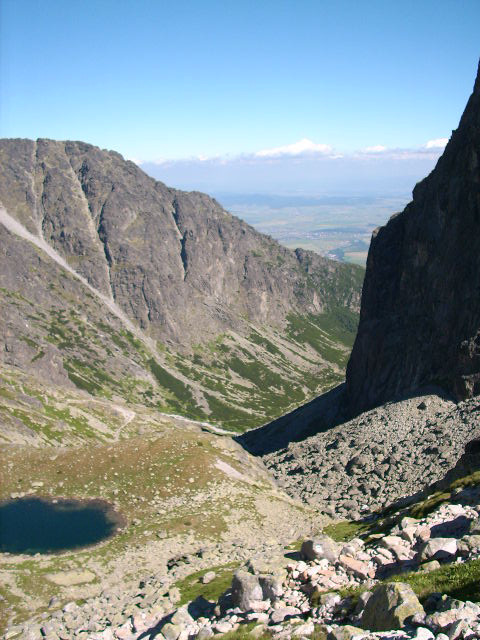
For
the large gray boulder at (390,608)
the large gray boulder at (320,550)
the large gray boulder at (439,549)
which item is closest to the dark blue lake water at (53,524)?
the large gray boulder at (320,550)

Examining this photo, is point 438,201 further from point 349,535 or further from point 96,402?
point 96,402

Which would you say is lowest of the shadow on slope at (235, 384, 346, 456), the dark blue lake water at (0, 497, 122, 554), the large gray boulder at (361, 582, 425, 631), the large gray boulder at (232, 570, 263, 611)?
the shadow on slope at (235, 384, 346, 456)

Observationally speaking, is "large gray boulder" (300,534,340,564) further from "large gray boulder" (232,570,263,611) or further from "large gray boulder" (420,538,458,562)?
"large gray boulder" (420,538,458,562)

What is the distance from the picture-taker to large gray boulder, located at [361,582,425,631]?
2150cm

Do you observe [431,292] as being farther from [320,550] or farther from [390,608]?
[390,608]

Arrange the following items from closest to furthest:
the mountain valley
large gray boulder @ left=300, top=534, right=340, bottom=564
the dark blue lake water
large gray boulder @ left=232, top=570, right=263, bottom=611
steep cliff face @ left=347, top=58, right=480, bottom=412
→ 1. the mountain valley
2. large gray boulder @ left=232, top=570, right=263, bottom=611
3. large gray boulder @ left=300, top=534, right=340, bottom=564
4. the dark blue lake water
5. steep cliff face @ left=347, top=58, right=480, bottom=412

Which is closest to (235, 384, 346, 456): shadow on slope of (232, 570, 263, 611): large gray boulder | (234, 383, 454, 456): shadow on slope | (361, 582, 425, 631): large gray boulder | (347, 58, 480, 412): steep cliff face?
(234, 383, 454, 456): shadow on slope

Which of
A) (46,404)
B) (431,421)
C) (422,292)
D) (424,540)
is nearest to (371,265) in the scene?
(422,292)

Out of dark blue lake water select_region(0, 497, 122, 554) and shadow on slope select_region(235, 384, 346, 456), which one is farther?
shadow on slope select_region(235, 384, 346, 456)

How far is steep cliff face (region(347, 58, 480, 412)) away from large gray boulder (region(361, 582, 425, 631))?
87239mm

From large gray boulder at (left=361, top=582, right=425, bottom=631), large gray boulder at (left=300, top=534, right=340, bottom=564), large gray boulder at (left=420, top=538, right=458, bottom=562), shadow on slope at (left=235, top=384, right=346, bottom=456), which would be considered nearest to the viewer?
large gray boulder at (left=361, top=582, right=425, bottom=631)

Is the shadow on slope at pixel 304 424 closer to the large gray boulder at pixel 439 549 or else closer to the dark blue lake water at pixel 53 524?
the dark blue lake water at pixel 53 524

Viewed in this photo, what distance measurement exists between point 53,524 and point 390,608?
5039 centimetres

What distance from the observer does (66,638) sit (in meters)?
39.2
